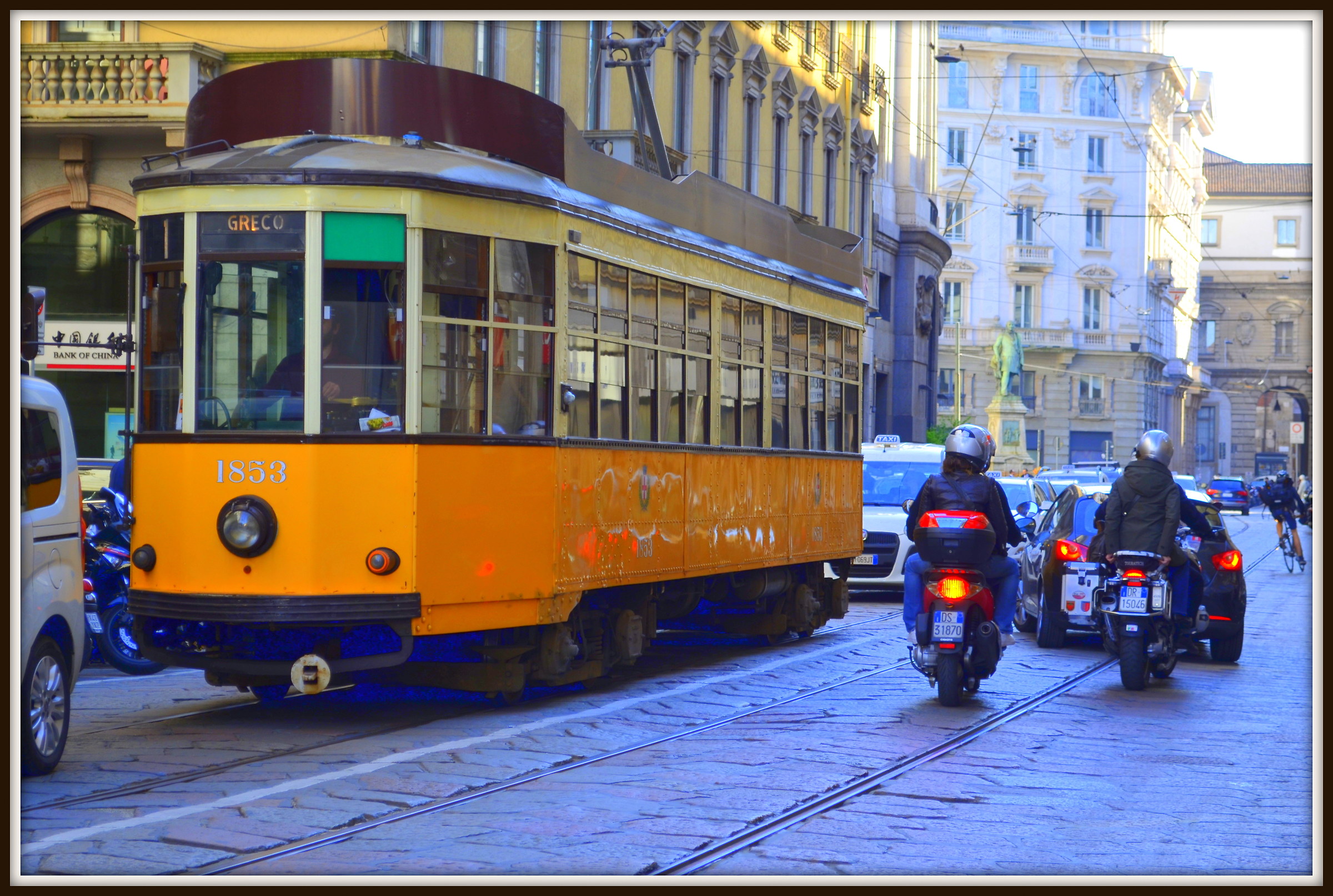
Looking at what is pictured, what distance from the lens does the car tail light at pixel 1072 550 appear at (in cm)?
1469

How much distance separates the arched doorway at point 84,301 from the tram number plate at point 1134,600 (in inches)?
455

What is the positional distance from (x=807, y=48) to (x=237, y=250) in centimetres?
2661

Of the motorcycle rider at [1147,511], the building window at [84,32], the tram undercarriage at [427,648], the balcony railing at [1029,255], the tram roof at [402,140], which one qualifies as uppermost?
the balcony railing at [1029,255]

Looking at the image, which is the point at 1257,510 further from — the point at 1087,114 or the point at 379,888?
the point at 379,888

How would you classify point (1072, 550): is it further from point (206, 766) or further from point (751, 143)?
point (751, 143)

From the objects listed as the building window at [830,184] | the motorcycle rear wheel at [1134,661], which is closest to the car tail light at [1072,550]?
the motorcycle rear wheel at [1134,661]

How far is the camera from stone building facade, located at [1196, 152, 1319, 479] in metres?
54.7

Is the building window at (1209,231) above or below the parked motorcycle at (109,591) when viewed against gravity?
above

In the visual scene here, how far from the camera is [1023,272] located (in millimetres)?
78000

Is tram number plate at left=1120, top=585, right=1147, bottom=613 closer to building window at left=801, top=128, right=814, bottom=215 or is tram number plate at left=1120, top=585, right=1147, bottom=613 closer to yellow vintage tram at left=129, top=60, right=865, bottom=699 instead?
yellow vintage tram at left=129, top=60, right=865, bottom=699

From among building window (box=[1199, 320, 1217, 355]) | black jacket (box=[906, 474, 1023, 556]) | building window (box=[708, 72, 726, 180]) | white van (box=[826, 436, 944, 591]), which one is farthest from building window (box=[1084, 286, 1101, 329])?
black jacket (box=[906, 474, 1023, 556])

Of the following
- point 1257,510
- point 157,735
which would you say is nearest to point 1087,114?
point 1257,510

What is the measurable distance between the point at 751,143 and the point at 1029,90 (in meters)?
49.1

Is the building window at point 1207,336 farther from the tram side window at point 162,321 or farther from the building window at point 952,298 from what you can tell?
the tram side window at point 162,321
